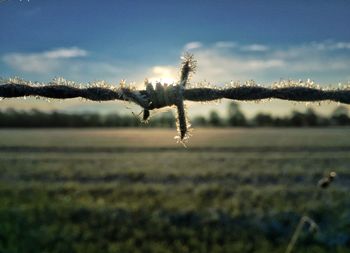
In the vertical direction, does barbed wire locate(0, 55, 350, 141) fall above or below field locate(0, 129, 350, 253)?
above

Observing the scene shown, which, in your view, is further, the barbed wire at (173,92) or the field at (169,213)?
the field at (169,213)

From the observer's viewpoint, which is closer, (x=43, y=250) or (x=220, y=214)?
(x=43, y=250)

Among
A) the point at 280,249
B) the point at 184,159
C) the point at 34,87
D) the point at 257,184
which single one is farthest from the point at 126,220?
the point at 184,159

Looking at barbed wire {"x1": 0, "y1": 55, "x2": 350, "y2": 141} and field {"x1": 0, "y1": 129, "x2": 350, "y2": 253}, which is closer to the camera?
barbed wire {"x1": 0, "y1": 55, "x2": 350, "y2": 141}

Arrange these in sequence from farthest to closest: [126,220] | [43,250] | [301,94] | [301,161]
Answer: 1. [301,161]
2. [126,220]
3. [43,250]
4. [301,94]

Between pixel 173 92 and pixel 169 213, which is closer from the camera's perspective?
pixel 173 92

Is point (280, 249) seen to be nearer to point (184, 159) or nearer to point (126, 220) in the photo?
point (126, 220)

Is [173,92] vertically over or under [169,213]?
over

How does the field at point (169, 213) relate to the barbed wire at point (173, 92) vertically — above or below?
below
